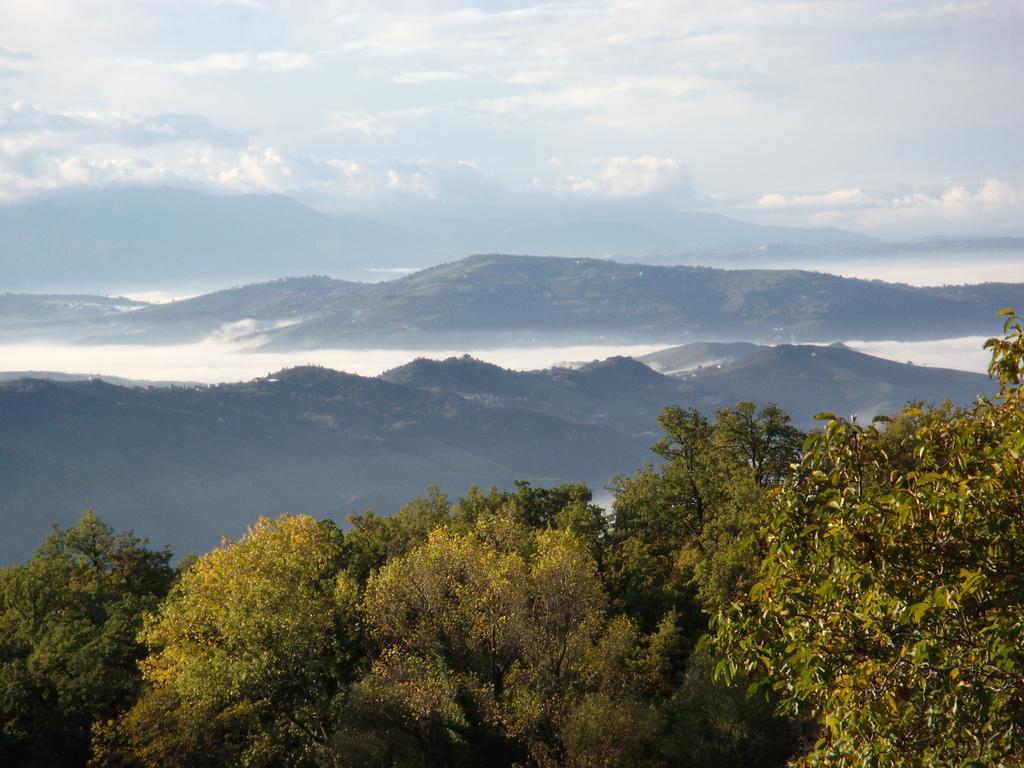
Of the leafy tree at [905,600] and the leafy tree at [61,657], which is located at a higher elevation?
the leafy tree at [905,600]

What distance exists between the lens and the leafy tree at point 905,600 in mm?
12453

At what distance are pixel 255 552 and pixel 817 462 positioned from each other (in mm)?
37462

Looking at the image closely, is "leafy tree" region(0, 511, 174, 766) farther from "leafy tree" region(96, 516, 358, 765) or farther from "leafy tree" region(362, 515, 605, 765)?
"leafy tree" region(362, 515, 605, 765)

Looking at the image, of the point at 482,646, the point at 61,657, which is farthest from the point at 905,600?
the point at 61,657

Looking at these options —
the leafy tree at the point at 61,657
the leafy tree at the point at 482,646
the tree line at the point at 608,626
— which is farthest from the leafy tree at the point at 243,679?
the leafy tree at the point at 61,657

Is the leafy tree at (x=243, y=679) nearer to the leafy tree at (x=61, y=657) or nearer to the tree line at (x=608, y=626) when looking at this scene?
the tree line at (x=608, y=626)

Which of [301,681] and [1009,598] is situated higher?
[1009,598]

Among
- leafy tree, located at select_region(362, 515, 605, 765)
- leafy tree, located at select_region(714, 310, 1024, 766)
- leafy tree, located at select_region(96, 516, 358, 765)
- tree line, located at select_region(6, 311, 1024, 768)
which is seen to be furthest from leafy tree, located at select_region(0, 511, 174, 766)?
leafy tree, located at select_region(714, 310, 1024, 766)

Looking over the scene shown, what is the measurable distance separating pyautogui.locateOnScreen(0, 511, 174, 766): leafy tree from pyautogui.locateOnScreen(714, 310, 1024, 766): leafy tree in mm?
36686

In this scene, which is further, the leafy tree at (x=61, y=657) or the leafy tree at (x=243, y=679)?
the leafy tree at (x=61, y=657)

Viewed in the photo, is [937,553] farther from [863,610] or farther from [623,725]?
[623,725]

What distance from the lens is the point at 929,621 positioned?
13398 millimetres

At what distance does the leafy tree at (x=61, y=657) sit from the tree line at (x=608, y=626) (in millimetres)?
161

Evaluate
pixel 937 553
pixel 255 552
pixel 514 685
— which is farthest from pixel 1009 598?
pixel 255 552
